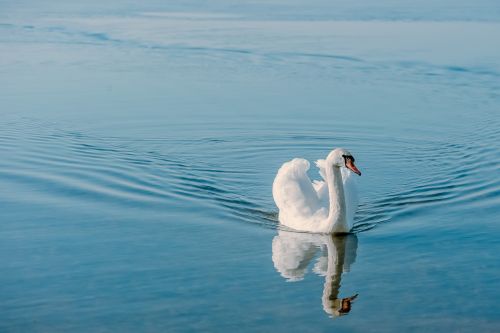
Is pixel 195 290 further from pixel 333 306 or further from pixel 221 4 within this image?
pixel 221 4

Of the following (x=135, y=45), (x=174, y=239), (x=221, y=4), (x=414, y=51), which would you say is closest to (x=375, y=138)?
(x=174, y=239)

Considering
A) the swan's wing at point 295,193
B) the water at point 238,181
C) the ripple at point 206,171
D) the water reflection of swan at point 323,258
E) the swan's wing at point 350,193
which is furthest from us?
the ripple at point 206,171

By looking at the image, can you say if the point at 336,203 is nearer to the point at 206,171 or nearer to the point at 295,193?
the point at 295,193

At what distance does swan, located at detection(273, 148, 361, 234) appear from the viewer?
39.3 feet

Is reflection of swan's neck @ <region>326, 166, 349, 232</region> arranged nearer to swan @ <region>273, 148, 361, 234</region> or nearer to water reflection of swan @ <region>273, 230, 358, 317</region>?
swan @ <region>273, 148, 361, 234</region>

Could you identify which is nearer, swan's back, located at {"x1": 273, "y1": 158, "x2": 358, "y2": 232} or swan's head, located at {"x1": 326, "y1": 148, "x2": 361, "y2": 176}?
swan's head, located at {"x1": 326, "y1": 148, "x2": 361, "y2": 176}

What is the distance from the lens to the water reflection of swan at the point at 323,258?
9.65 meters

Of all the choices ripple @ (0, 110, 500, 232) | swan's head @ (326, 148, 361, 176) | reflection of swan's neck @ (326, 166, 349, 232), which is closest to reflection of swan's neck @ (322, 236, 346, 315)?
reflection of swan's neck @ (326, 166, 349, 232)

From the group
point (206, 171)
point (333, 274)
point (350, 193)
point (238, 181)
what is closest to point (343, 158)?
point (350, 193)

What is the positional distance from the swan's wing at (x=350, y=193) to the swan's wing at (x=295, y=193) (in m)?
0.45

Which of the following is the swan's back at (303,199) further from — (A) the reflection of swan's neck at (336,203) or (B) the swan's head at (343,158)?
(B) the swan's head at (343,158)

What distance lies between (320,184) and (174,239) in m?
2.75

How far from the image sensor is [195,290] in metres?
9.83

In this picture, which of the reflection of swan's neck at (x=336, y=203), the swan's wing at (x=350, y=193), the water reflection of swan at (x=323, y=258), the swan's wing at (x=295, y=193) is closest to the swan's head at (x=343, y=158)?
the reflection of swan's neck at (x=336, y=203)
